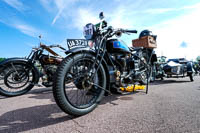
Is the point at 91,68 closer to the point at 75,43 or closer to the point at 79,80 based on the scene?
the point at 79,80

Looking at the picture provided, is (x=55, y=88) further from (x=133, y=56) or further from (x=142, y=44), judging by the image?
(x=142, y=44)

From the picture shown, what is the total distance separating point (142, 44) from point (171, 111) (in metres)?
2.69

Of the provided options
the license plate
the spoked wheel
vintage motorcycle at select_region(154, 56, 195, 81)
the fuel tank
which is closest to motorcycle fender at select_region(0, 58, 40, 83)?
the spoked wheel

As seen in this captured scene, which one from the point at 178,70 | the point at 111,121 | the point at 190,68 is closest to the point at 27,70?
the point at 111,121

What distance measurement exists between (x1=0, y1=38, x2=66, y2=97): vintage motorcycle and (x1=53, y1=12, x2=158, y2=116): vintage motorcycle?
1.65 metres

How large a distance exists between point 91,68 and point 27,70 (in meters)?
2.35

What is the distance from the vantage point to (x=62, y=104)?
128cm

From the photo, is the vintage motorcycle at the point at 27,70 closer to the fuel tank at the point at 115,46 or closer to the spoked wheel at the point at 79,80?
the spoked wheel at the point at 79,80

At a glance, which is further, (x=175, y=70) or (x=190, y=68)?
(x=190, y=68)

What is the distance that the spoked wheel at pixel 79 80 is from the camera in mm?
1296

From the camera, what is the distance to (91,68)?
170 cm

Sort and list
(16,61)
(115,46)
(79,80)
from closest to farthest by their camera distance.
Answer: (79,80) < (115,46) < (16,61)

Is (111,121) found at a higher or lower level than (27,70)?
lower

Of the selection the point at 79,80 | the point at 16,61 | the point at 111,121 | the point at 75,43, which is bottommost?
the point at 111,121
